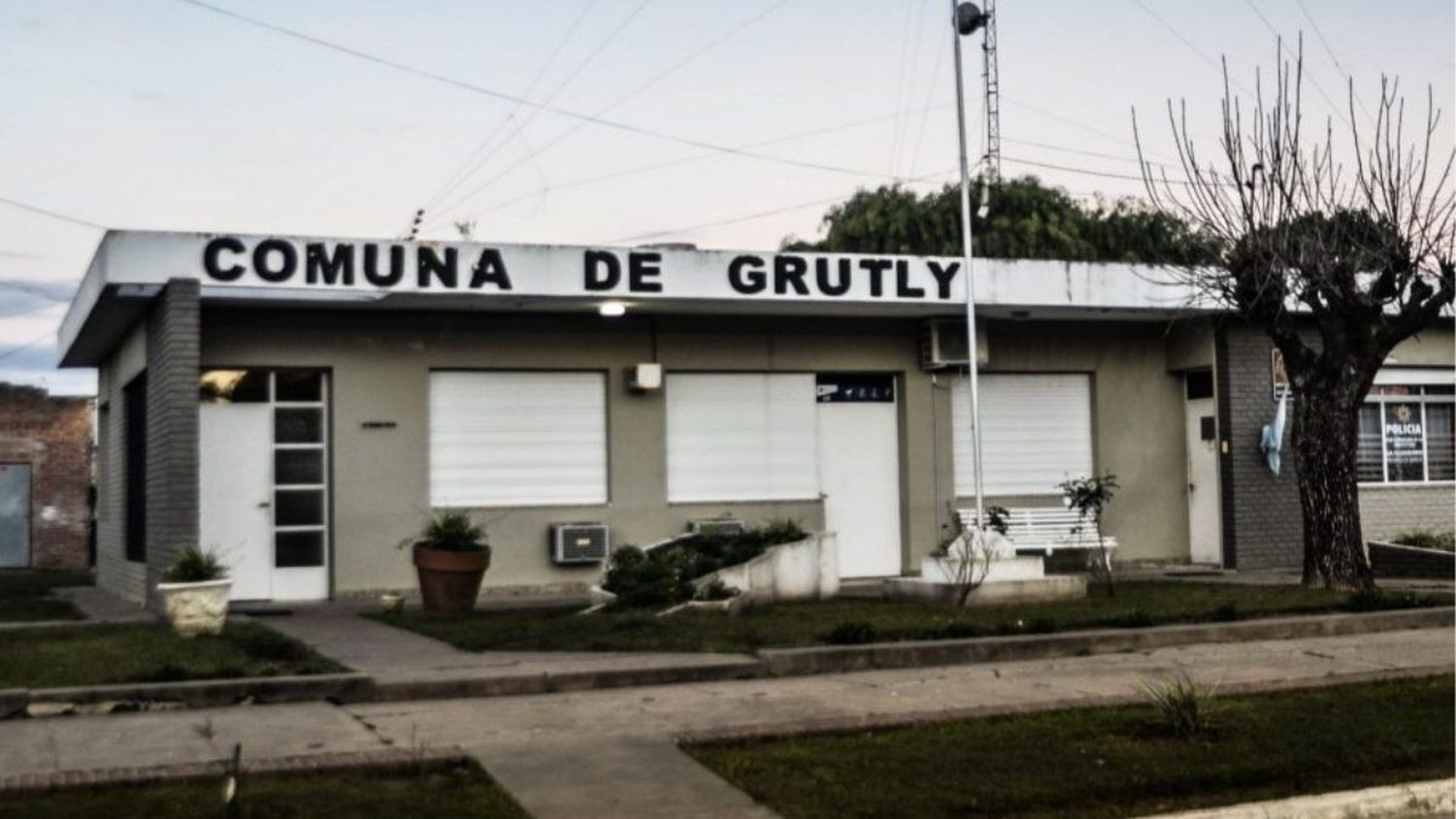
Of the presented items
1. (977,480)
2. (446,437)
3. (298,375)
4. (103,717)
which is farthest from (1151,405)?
(103,717)

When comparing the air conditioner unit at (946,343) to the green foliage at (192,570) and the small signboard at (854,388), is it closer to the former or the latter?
the small signboard at (854,388)

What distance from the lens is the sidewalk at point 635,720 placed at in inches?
334

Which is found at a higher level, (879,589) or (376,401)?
(376,401)

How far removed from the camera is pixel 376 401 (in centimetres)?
1983

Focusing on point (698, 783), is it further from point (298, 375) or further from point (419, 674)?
point (298, 375)

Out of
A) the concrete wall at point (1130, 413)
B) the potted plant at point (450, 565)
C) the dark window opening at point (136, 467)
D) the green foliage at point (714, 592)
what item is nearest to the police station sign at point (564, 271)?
the concrete wall at point (1130, 413)

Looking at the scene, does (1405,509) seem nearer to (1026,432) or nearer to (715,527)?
(1026,432)

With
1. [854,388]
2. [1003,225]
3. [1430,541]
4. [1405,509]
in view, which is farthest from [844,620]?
[1003,225]

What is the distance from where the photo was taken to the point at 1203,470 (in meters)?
23.1

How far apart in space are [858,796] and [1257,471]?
15816 millimetres

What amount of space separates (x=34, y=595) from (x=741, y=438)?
9.98 meters

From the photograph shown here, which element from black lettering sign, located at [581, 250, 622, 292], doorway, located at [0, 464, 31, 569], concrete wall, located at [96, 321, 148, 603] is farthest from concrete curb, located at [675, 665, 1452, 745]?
doorway, located at [0, 464, 31, 569]

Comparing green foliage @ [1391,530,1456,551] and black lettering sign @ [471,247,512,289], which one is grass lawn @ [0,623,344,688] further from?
green foliage @ [1391,530,1456,551]

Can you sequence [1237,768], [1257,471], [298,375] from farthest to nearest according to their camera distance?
[1257,471]
[298,375]
[1237,768]
